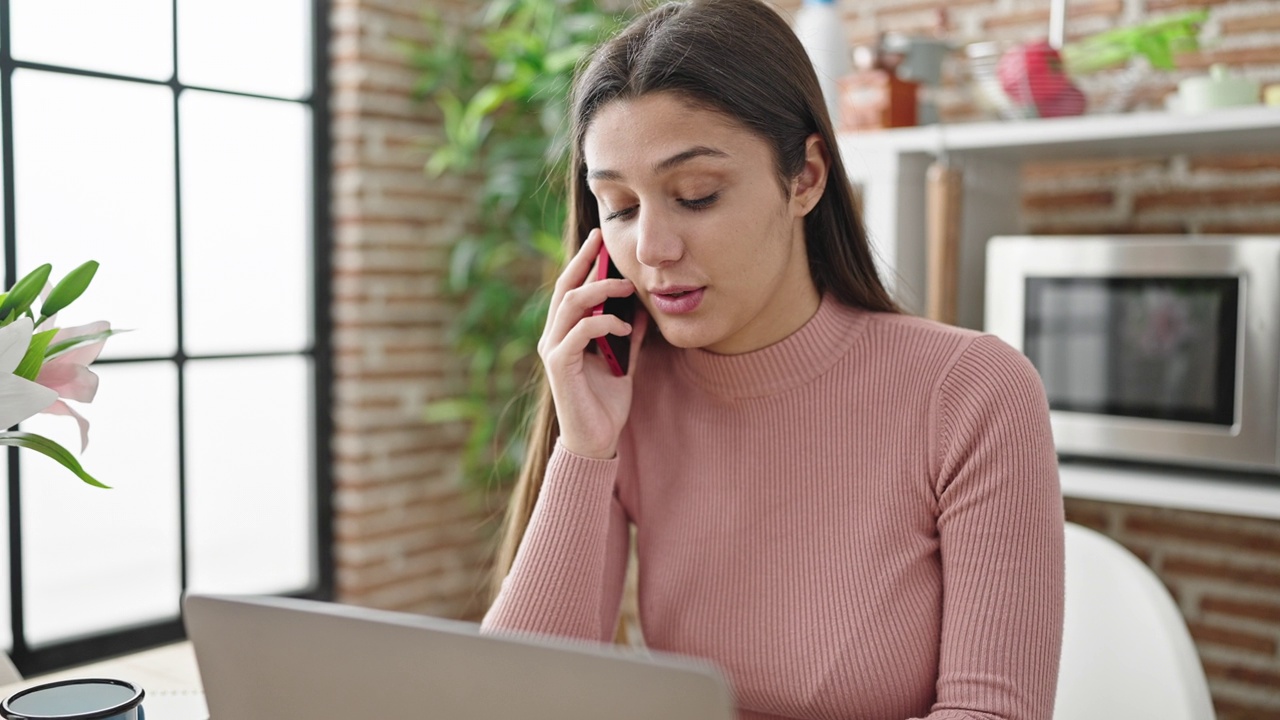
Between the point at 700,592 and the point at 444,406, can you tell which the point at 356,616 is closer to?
the point at 700,592

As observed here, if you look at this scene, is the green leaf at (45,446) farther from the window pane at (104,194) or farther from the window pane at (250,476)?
the window pane at (250,476)

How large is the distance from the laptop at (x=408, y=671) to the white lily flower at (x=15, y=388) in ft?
0.77

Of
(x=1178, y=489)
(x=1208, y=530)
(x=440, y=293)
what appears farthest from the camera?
(x=440, y=293)

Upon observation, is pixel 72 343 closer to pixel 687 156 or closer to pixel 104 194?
pixel 687 156

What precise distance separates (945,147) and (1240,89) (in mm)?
464

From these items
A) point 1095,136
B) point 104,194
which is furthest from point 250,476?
point 1095,136

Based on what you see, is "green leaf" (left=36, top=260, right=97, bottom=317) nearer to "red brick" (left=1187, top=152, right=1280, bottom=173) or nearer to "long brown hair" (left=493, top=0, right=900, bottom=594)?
"long brown hair" (left=493, top=0, right=900, bottom=594)

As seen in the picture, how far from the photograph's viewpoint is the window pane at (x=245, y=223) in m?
2.44

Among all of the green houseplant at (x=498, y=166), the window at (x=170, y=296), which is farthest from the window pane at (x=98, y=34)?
the green houseplant at (x=498, y=166)

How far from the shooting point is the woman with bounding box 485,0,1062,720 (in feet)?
3.55

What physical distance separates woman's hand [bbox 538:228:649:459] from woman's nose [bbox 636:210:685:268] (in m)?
0.14

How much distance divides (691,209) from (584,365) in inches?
10.5

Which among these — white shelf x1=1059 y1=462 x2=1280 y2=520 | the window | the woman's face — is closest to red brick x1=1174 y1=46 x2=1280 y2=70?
white shelf x1=1059 y1=462 x2=1280 y2=520

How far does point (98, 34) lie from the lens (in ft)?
7.36
